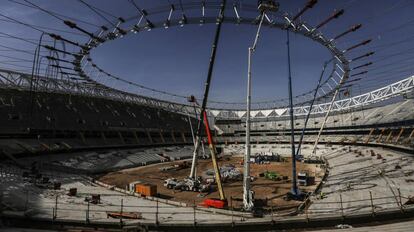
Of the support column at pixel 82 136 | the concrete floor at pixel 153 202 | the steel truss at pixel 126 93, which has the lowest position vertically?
the concrete floor at pixel 153 202

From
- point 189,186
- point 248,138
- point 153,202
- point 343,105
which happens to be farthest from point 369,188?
point 343,105

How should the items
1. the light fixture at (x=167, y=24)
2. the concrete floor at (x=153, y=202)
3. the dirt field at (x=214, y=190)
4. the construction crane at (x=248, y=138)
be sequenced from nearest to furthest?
the concrete floor at (x=153, y=202) → the construction crane at (x=248, y=138) → the dirt field at (x=214, y=190) → the light fixture at (x=167, y=24)

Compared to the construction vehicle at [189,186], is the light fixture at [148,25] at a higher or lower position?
higher

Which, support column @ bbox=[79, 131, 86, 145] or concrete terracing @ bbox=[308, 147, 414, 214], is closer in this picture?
concrete terracing @ bbox=[308, 147, 414, 214]

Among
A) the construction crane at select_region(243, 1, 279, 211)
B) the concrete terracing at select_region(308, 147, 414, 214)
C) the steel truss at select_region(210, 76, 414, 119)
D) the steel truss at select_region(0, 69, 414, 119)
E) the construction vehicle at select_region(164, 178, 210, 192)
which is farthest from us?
the steel truss at select_region(210, 76, 414, 119)

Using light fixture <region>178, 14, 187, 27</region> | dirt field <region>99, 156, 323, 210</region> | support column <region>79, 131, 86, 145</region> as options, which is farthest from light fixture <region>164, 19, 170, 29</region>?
support column <region>79, 131, 86, 145</region>

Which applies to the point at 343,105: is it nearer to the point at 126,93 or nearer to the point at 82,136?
the point at 126,93

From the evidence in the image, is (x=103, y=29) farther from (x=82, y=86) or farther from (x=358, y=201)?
(x=358, y=201)

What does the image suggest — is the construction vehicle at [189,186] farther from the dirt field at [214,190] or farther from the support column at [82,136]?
the support column at [82,136]

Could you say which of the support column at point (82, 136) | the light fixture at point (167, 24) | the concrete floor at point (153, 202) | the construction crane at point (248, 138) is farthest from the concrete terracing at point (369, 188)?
the support column at point (82, 136)

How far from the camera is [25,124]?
66.3m

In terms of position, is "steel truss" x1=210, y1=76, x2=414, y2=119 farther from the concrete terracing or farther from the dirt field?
the dirt field

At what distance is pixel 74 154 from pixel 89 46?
2455cm

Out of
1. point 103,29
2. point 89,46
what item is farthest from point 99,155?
point 103,29
